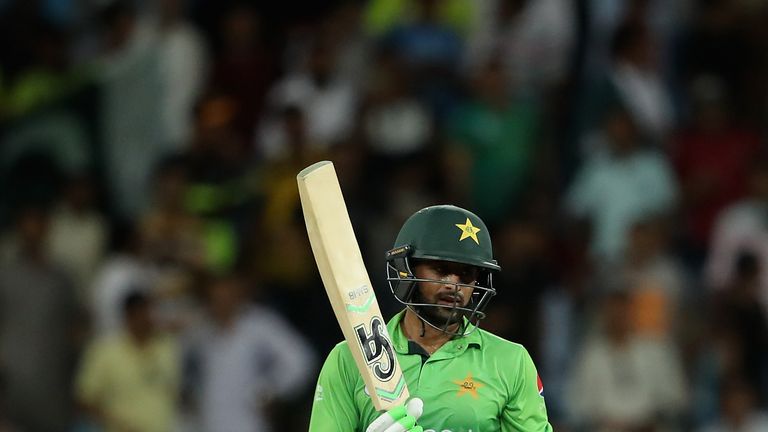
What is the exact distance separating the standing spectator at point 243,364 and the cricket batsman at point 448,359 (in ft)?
15.2

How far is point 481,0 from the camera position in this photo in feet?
38.1

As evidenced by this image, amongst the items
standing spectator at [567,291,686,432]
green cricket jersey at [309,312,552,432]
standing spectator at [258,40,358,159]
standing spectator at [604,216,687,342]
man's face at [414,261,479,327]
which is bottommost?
standing spectator at [567,291,686,432]

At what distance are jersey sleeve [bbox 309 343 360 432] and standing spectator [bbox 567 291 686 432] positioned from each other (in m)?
4.79

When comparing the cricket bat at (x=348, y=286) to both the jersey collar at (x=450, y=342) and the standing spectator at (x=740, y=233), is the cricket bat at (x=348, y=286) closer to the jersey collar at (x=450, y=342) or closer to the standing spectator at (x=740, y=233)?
the jersey collar at (x=450, y=342)

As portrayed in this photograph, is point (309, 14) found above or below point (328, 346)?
above

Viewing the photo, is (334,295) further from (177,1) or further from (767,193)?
(177,1)

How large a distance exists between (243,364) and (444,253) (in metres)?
4.90

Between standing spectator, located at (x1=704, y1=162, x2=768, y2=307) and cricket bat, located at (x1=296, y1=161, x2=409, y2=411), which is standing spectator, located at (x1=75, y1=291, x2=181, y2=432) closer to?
standing spectator, located at (x1=704, y1=162, x2=768, y2=307)

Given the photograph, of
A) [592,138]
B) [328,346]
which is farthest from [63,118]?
[592,138]

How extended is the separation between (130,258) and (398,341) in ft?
17.0

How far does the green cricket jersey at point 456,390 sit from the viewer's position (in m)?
5.17

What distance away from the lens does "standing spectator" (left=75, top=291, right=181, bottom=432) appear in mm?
9883

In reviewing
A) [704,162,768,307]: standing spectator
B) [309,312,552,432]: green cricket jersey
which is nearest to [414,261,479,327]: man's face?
[309,312,552,432]: green cricket jersey

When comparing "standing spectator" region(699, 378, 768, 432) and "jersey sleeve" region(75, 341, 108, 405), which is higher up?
"jersey sleeve" region(75, 341, 108, 405)
